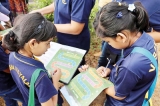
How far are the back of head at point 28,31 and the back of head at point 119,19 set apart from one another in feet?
1.05

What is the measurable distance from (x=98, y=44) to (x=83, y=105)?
84.1 inches

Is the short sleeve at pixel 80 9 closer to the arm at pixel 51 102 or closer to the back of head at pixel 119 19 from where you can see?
the back of head at pixel 119 19

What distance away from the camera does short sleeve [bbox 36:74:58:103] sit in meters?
1.10

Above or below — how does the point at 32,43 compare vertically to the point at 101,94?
above

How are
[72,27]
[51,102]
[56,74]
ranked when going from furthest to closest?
[72,27] → [56,74] → [51,102]

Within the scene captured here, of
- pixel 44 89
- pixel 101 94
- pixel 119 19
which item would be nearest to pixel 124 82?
pixel 119 19

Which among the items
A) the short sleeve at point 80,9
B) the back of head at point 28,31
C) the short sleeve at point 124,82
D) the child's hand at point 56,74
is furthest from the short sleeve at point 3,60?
the short sleeve at point 124,82

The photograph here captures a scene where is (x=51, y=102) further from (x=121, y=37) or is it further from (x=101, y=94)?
(x=101, y=94)

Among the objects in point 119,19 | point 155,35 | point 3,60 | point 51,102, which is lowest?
point 51,102

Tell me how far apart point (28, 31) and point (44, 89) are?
352 millimetres

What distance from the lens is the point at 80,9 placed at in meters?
1.43

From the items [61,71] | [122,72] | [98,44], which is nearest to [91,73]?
[61,71]

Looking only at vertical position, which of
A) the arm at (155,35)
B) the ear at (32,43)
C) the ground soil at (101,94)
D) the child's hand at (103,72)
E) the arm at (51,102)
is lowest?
the ground soil at (101,94)

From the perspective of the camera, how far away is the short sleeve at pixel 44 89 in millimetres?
1097
